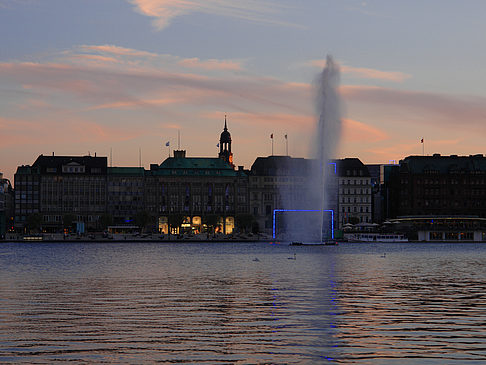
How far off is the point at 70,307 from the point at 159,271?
33538mm

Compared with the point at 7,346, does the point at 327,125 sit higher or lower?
higher

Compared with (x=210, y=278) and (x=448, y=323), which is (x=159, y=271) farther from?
(x=448, y=323)

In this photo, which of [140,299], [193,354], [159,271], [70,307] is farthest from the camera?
[159,271]

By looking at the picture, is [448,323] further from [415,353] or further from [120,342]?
[120,342]

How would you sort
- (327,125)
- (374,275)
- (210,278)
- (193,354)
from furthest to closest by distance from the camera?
1. (327,125)
2. (374,275)
3. (210,278)
4. (193,354)

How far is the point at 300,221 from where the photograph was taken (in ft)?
643

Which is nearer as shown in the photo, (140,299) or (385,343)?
(385,343)

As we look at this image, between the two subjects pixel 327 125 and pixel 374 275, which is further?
pixel 327 125

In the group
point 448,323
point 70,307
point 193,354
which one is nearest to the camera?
point 193,354

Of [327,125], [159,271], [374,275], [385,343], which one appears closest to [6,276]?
[159,271]

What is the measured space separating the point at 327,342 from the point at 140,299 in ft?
59.7

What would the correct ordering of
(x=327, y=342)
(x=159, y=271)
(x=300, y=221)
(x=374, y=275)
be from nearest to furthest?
1. (x=327, y=342)
2. (x=374, y=275)
3. (x=159, y=271)
4. (x=300, y=221)

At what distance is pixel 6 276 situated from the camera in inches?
2532

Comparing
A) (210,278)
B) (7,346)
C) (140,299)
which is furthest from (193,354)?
(210,278)
